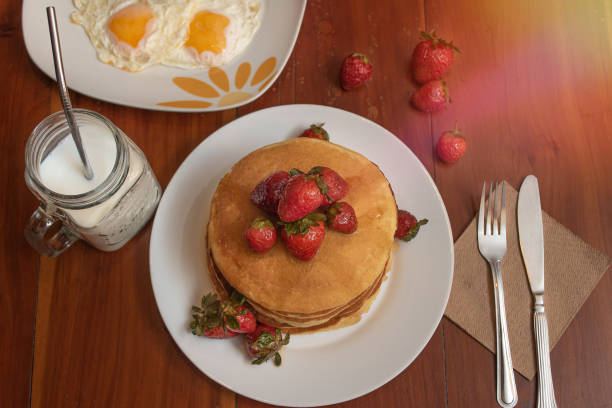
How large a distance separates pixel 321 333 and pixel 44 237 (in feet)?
3.05

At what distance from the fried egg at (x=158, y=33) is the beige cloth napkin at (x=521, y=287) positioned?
45.4 inches

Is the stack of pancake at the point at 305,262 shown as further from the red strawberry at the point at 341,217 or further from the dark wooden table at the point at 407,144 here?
the dark wooden table at the point at 407,144

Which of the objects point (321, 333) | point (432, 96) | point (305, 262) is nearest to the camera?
point (305, 262)

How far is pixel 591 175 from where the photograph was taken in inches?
76.0

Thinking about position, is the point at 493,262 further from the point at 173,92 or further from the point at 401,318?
the point at 173,92

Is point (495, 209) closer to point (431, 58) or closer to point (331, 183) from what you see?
point (431, 58)

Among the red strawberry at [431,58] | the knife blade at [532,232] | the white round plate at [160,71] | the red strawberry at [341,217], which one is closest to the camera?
the red strawberry at [341,217]

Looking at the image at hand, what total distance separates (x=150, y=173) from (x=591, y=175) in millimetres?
1614

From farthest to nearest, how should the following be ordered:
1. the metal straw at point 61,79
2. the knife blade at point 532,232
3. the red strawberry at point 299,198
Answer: the knife blade at point 532,232 → the red strawberry at point 299,198 → the metal straw at point 61,79

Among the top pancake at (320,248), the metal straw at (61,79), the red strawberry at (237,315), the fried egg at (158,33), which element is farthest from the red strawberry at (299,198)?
the fried egg at (158,33)

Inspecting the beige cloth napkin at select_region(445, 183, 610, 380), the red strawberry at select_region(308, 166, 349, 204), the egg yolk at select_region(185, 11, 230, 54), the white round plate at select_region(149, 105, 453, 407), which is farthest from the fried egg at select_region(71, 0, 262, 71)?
the beige cloth napkin at select_region(445, 183, 610, 380)

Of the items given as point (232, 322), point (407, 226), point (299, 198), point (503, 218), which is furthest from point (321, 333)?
point (503, 218)

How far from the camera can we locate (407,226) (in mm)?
1609

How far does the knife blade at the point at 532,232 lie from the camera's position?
5.66ft
